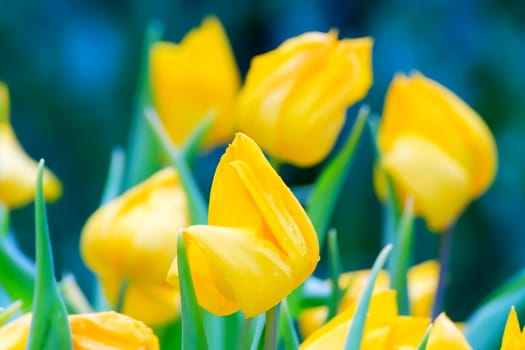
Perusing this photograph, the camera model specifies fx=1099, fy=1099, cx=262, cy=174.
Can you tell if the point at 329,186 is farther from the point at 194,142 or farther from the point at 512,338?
the point at 512,338

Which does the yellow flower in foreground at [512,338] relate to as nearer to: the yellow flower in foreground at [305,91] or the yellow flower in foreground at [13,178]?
the yellow flower in foreground at [305,91]

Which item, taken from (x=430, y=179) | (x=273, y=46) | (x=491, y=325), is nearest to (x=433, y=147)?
(x=430, y=179)

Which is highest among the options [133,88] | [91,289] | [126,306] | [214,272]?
[214,272]

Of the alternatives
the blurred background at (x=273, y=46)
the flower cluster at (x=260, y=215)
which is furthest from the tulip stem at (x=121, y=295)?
the blurred background at (x=273, y=46)

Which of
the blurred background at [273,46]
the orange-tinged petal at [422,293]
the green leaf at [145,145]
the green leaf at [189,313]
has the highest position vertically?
the green leaf at [189,313]

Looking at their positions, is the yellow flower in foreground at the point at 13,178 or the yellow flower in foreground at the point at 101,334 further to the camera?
the yellow flower in foreground at the point at 13,178

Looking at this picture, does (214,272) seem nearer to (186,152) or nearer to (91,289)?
(186,152)

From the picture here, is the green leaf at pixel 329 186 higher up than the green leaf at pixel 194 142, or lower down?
lower down

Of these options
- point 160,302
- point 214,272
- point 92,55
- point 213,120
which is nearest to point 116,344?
point 214,272
